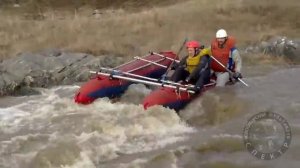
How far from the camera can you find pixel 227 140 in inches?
398

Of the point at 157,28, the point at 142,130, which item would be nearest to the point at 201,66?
the point at 142,130

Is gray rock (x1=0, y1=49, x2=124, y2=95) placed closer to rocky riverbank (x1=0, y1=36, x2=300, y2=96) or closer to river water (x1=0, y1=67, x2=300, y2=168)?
rocky riverbank (x1=0, y1=36, x2=300, y2=96)

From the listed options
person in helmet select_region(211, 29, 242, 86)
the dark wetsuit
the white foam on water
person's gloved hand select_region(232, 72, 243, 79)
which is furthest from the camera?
person in helmet select_region(211, 29, 242, 86)

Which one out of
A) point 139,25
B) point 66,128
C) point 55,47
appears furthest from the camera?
point 139,25

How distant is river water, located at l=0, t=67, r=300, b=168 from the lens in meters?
9.56

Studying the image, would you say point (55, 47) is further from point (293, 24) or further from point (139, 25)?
point (293, 24)

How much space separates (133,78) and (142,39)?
689 cm

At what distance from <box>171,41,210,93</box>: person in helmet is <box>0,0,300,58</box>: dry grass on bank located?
5623 millimetres

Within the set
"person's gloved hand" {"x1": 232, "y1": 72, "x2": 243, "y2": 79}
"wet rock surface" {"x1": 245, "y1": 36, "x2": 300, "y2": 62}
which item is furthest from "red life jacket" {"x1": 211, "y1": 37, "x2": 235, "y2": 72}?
"wet rock surface" {"x1": 245, "y1": 36, "x2": 300, "y2": 62}

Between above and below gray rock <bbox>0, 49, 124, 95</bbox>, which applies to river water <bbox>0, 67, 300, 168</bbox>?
below

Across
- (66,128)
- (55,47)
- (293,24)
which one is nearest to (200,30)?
(293,24)

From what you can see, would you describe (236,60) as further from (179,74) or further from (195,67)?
(179,74)

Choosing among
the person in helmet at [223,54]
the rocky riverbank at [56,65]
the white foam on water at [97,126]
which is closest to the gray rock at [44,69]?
the rocky riverbank at [56,65]

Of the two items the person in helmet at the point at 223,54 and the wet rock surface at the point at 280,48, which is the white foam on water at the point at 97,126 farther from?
the wet rock surface at the point at 280,48
